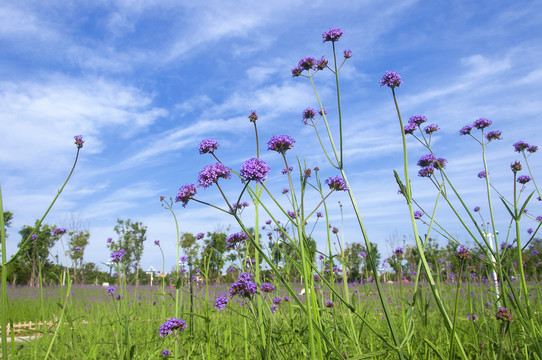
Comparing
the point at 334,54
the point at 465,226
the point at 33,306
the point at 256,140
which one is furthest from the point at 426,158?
the point at 33,306

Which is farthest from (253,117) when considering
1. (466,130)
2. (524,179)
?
(524,179)

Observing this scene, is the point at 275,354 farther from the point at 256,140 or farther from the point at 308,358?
the point at 256,140

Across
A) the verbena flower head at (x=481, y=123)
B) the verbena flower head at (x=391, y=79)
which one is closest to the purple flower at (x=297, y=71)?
the verbena flower head at (x=391, y=79)

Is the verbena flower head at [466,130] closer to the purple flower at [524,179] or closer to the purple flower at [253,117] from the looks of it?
the purple flower at [524,179]

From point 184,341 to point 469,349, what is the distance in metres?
2.81

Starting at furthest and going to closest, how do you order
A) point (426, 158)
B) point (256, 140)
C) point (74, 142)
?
point (426, 158)
point (74, 142)
point (256, 140)

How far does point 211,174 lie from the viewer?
6.00 ft

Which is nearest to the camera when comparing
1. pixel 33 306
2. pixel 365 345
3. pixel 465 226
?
pixel 465 226

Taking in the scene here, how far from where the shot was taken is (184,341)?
141 inches

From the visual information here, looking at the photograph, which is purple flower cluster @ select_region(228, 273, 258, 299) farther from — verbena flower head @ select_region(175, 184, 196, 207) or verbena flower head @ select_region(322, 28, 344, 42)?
verbena flower head @ select_region(322, 28, 344, 42)

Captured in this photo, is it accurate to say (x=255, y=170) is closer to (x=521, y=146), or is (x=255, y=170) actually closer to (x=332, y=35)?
(x=332, y=35)

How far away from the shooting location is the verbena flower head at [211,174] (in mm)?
1821

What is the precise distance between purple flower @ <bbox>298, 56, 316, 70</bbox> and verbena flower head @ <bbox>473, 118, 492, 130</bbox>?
5.83 feet

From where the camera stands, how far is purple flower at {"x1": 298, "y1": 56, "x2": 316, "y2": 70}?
303 cm
